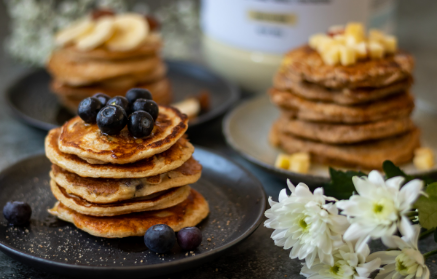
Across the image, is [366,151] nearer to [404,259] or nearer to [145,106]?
[404,259]

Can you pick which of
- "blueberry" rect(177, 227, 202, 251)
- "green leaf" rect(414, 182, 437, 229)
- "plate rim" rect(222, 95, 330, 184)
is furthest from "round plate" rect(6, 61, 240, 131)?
"green leaf" rect(414, 182, 437, 229)

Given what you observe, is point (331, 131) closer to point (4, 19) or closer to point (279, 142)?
point (279, 142)

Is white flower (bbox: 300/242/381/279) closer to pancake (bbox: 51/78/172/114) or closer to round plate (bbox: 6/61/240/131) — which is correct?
round plate (bbox: 6/61/240/131)

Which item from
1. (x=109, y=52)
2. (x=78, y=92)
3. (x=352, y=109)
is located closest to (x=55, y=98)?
(x=78, y=92)

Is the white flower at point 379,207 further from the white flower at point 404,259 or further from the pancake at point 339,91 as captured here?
the pancake at point 339,91

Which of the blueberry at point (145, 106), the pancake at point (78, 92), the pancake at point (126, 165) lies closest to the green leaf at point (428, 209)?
the pancake at point (126, 165)
